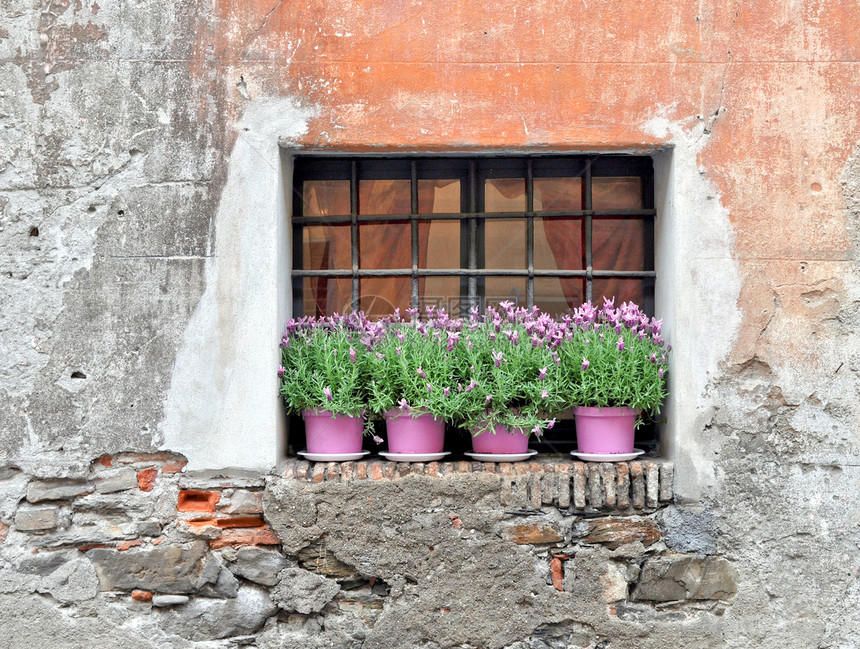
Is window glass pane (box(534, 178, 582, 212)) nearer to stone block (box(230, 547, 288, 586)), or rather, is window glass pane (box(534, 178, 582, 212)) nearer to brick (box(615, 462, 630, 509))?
brick (box(615, 462, 630, 509))

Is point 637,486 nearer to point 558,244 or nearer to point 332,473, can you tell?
point 558,244

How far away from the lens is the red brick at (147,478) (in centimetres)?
320

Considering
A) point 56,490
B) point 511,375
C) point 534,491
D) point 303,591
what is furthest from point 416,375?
point 56,490

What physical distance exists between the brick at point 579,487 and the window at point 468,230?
1.58ft

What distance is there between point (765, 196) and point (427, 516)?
186cm

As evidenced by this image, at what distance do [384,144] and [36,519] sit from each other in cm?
204

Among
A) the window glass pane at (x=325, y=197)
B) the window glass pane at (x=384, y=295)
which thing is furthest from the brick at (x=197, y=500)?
the window glass pane at (x=325, y=197)

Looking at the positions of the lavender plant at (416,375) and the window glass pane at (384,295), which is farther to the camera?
the window glass pane at (384,295)

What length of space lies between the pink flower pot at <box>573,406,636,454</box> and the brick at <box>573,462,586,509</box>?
11cm

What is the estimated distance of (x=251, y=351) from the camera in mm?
3199

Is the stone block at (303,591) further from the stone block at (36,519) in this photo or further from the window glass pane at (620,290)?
the window glass pane at (620,290)

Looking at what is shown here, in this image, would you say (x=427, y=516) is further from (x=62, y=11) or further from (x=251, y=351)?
(x=62, y=11)

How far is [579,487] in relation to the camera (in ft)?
10.3

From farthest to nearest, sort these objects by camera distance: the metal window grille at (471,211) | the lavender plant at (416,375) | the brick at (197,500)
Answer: the metal window grille at (471,211)
the brick at (197,500)
the lavender plant at (416,375)
